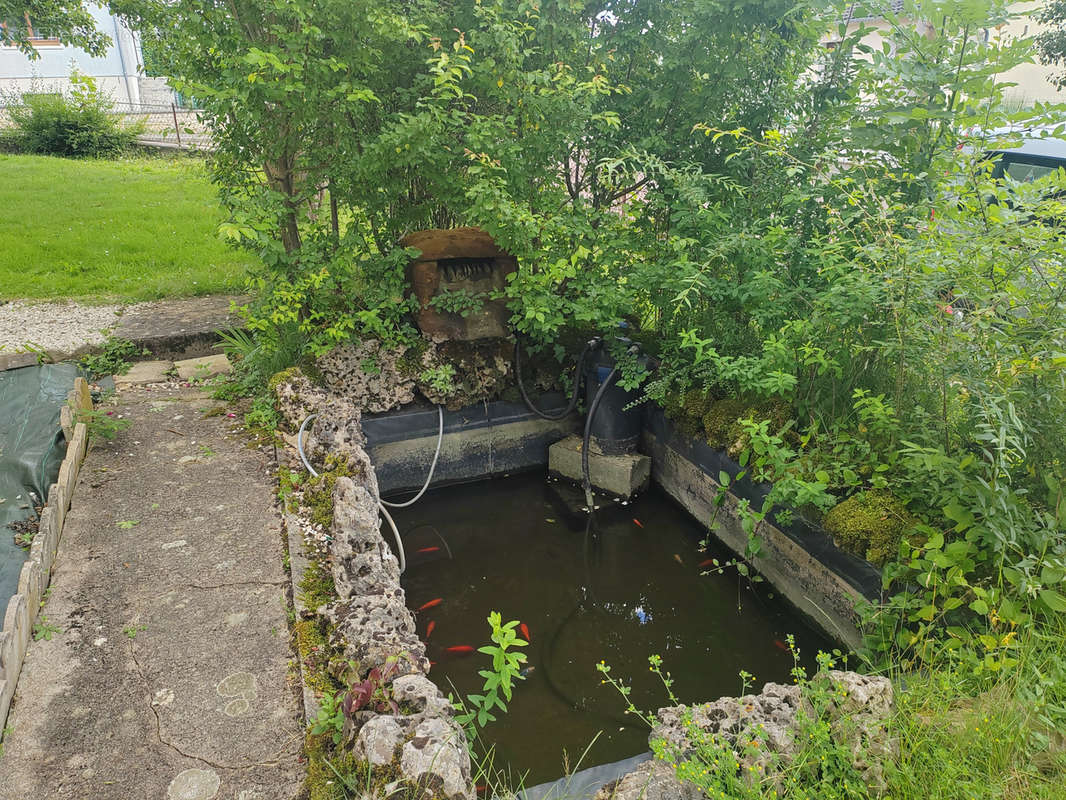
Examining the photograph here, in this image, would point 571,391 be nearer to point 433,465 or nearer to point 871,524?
point 433,465

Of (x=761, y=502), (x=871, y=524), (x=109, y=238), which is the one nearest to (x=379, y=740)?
(x=871, y=524)

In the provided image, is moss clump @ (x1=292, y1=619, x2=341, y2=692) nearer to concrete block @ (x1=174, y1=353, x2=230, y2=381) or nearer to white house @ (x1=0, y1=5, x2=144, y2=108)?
concrete block @ (x1=174, y1=353, x2=230, y2=381)

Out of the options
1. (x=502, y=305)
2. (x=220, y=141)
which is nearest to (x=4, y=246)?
(x=220, y=141)

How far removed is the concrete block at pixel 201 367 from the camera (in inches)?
222

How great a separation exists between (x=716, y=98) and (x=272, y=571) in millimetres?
4369

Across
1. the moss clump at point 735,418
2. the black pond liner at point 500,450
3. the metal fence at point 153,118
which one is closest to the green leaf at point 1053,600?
the black pond liner at point 500,450

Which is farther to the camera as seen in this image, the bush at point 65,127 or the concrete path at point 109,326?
the bush at point 65,127

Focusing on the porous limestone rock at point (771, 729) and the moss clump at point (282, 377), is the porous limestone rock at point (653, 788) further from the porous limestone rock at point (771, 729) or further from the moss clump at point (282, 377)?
the moss clump at point (282, 377)

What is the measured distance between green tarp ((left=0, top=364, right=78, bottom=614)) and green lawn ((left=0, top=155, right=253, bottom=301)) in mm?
1874

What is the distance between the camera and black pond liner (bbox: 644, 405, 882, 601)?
353 cm

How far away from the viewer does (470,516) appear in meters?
5.21

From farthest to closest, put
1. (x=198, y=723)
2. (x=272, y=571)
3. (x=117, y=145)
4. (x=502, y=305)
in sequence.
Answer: (x=117, y=145) → (x=502, y=305) → (x=272, y=571) → (x=198, y=723)

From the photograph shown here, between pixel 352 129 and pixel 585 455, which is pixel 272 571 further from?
pixel 352 129

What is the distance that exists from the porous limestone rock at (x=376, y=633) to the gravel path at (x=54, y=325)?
452 cm
